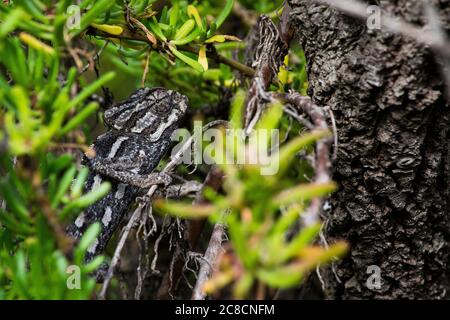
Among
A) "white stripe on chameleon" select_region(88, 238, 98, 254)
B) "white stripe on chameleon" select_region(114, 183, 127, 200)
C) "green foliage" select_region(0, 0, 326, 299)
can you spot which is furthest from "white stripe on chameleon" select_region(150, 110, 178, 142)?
"green foliage" select_region(0, 0, 326, 299)

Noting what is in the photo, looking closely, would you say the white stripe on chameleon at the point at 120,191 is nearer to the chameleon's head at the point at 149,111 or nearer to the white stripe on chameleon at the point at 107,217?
the white stripe on chameleon at the point at 107,217

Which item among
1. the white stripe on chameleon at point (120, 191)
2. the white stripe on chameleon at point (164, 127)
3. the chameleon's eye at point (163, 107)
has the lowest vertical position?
the white stripe on chameleon at point (120, 191)

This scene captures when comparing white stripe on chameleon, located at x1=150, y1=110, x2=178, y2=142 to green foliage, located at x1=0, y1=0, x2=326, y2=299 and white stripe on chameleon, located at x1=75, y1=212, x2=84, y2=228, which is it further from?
green foliage, located at x1=0, y1=0, x2=326, y2=299

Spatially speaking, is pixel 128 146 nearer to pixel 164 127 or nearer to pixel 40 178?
pixel 164 127

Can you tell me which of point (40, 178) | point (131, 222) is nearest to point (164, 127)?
point (131, 222)

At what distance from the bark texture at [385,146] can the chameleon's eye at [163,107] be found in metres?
0.65

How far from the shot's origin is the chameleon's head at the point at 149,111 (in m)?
2.18

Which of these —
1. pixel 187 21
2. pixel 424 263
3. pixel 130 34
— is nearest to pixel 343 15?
pixel 187 21

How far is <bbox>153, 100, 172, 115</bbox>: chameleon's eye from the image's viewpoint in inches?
85.7

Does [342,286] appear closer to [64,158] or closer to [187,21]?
[187,21]

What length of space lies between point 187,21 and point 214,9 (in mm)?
997

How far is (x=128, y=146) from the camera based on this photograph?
2.27m

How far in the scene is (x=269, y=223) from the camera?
34.5 inches

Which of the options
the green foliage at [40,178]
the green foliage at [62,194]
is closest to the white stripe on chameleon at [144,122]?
the green foliage at [62,194]
